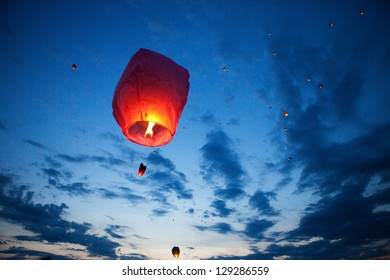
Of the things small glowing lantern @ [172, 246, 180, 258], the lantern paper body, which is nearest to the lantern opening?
the lantern paper body

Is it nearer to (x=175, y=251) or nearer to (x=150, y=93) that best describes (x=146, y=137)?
(x=150, y=93)

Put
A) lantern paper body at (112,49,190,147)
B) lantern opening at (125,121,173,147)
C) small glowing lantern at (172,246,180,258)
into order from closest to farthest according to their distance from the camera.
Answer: lantern paper body at (112,49,190,147), lantern opening at (125,121,173,147), small glowing lantern at (172,246,180,258)

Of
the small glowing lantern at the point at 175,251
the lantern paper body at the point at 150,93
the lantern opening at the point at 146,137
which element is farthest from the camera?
the small glowing lantern at the point at 175,251

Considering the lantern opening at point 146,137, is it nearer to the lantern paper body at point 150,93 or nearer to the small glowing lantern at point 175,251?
the lantern paper body at point 150,93

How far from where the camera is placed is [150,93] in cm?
166

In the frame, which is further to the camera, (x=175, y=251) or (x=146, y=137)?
(x=175, y=251)

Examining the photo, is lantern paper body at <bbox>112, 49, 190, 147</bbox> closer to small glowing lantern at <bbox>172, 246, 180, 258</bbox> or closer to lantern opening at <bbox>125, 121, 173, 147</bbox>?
lantern opening at <bbox>125, 121, 173, 147</bbox>

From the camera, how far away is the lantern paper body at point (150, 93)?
1.65 m

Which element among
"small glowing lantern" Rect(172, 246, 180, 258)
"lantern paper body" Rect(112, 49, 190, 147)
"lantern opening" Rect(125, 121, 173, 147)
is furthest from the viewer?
"small glowing lantern" Rect(172, 246, 180, 258)

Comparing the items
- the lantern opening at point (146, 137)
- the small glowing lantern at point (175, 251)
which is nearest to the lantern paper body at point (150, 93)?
the lantern opening at point (146, 137)

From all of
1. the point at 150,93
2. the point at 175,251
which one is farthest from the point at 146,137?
the point at 175,251

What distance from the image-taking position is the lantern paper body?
1.65 m

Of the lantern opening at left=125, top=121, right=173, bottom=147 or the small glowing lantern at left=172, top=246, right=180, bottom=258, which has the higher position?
the lantern opening at left=125, top=121, right=173, bottom=147
